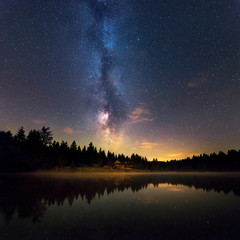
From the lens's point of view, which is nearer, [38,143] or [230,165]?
[38,143]

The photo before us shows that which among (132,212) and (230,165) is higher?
(230,165)

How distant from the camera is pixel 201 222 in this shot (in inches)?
515

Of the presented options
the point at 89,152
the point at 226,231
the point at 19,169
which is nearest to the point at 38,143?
the point at 19,169

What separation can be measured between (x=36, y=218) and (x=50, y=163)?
102 m

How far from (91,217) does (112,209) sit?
135 inches

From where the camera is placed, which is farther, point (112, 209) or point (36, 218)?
point (112, 209)

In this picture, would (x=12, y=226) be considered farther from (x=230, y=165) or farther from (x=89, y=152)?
(x=230, y=165)

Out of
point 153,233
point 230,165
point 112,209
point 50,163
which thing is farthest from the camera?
point 230,165

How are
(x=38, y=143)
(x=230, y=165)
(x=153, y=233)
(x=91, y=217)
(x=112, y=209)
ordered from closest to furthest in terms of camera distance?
(x=153, y=233) < (x=91, y=217) < (x=112, y=209) < (x=38, y=143) < (x=230, y=165)

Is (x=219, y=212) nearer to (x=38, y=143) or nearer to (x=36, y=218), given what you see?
(x=36, y=218)

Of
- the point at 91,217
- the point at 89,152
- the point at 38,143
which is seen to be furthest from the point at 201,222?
the point at 89,152

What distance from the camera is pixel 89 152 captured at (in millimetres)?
167125

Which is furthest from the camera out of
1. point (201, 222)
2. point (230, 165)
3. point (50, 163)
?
point (230, 165)

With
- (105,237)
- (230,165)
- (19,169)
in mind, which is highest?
(230,165)
